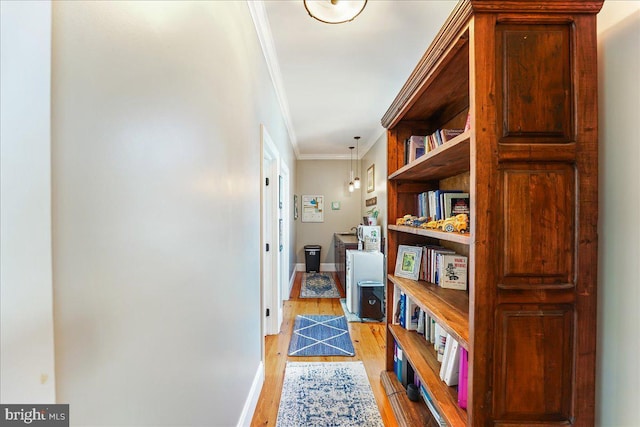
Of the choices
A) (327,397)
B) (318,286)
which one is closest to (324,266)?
(318,286)

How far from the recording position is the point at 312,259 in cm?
582

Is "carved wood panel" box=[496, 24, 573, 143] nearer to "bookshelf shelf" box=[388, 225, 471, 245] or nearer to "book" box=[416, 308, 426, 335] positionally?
"bookshelf shelf" box=[388, 225, 471, 245]

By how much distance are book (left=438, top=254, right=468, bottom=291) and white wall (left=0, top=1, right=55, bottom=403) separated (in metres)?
1.71

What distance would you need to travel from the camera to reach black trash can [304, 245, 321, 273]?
577cm

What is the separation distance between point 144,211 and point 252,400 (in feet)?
5.33

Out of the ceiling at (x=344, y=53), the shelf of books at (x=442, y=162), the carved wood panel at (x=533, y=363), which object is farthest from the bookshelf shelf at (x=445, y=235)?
the ceiling at (x=344, y=53)

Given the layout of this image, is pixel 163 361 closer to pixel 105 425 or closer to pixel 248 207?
pixel 105 425

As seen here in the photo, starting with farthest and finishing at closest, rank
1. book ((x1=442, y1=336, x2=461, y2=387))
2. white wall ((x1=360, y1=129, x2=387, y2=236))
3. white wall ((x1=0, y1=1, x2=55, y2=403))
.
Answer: white wall ((x1=360, y1=129, x2=387, y2=236)), book ((x1=442, y1=336, x2=461, y2=387)), white wall ((x1=0, y1=1, x2=55, y2=403))

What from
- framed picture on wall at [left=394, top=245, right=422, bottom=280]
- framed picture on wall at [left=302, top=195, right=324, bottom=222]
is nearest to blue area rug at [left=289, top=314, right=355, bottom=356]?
framed picture on wall at [left=394, top=245, right=422, bottom=280]

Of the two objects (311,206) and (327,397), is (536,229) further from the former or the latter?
(311,206)

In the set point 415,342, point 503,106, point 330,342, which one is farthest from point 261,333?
point 503,106

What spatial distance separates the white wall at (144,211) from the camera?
0.51 metres

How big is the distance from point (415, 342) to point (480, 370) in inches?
34.3

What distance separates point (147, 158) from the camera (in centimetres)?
74
